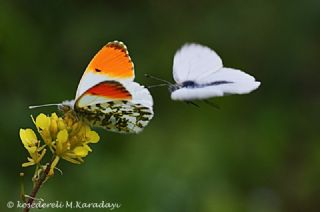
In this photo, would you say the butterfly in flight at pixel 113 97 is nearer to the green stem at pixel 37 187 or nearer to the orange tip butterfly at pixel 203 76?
the orange tip butterfly at pixel 203 76

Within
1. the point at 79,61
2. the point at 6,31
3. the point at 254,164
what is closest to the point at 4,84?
the point at 6,31

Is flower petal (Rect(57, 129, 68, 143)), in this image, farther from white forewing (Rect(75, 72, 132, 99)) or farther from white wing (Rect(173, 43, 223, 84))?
white wing (Rect(173, 43, 223, 84))

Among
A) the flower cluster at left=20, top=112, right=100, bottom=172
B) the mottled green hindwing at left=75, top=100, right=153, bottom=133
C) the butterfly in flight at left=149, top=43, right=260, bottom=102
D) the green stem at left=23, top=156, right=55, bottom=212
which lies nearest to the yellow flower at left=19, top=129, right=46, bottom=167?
the flower cluster at left=20, top=112, right=100, bottom=172

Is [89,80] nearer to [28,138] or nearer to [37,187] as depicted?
[28,138]

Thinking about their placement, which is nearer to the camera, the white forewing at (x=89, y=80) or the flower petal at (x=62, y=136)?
the flower petal at (x=62, y=136)

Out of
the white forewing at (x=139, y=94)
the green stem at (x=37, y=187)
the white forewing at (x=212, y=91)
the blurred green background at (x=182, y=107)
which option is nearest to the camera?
the green stem at (x=37, y=187)

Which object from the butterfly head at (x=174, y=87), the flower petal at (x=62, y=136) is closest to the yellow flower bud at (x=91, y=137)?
the flower petal at (x=62, y=136)

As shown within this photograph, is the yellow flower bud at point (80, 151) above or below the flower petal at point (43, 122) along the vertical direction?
below
